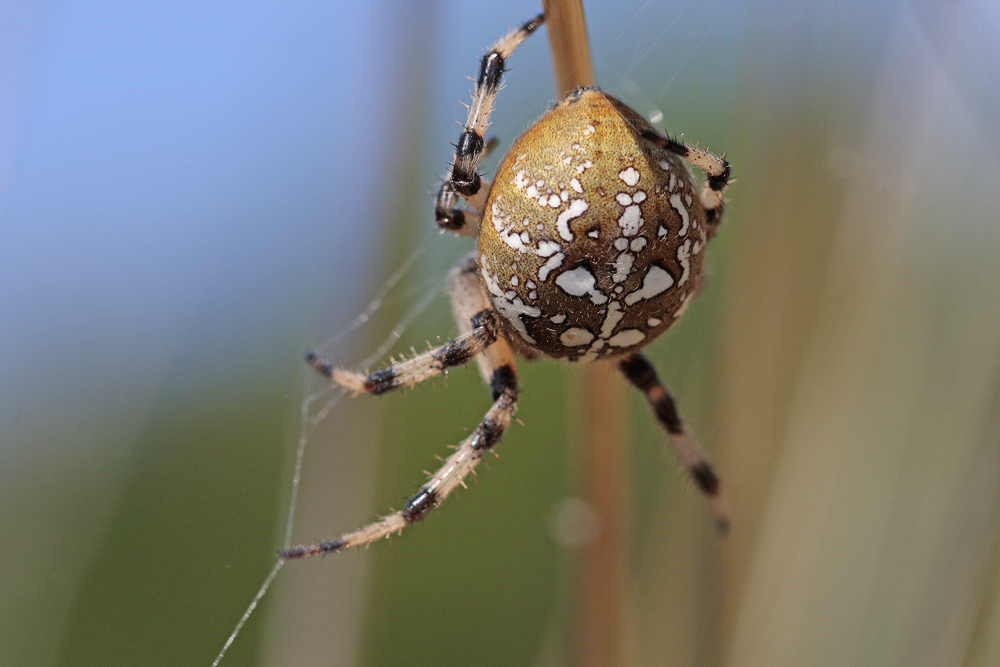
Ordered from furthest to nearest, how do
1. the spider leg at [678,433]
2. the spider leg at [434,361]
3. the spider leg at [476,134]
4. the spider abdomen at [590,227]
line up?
the spider leg at [678,433] → the spider leg at [434,361] → the spider leg at [476,134] → the spider abdomen at [590,227]

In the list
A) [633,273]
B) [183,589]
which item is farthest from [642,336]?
[183,589]

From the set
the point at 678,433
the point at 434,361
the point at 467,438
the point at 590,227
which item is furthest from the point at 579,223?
the point at 678,433

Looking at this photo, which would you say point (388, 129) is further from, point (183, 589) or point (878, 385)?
point (183, 589)

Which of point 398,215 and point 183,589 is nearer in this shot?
point 398,215

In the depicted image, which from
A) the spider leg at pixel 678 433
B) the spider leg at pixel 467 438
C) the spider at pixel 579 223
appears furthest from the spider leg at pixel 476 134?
the spider leg at pixel 678 433

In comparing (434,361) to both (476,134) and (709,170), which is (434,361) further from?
(709,170)

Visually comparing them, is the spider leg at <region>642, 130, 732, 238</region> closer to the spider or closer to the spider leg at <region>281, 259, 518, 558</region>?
the spider

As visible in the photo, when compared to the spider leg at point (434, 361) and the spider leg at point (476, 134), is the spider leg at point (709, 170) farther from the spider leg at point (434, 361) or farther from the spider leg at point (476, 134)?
the spider leg at point (434, 361)
